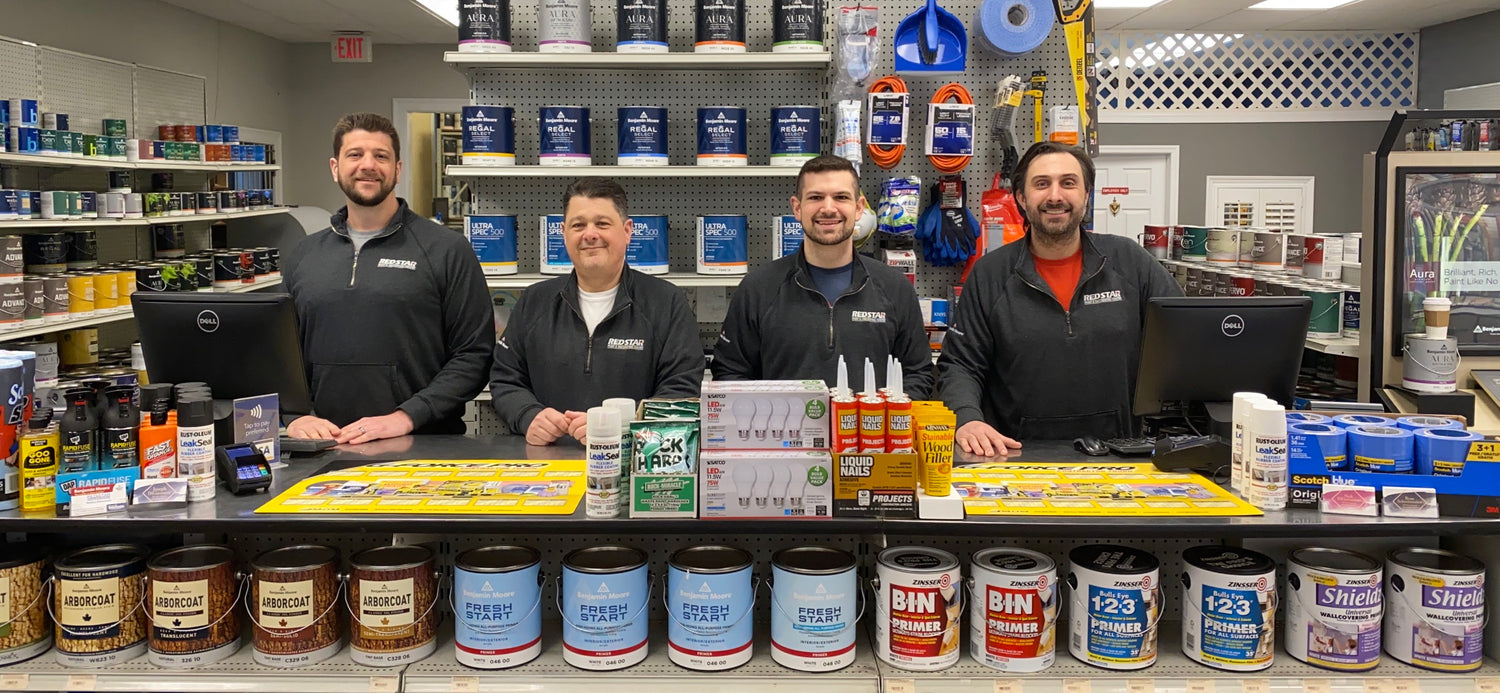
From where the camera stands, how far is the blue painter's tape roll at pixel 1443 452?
2.11m

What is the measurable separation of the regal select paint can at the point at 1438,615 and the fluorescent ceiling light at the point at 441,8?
7.68 metres

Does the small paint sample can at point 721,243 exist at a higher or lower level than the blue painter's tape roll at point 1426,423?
higher

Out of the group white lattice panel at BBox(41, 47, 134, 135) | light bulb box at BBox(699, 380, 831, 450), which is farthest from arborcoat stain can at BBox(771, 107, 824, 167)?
white lattice panel at BBox(41, 47, 134, 135)

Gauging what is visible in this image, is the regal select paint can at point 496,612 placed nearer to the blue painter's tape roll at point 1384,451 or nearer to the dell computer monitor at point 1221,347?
the dell computer monitor at point 1221,347

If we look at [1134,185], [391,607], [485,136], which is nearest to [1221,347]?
[391,607]

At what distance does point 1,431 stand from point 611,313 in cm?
155

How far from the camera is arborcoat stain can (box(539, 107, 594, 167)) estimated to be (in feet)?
13.6

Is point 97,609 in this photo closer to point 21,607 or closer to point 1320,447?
point 21,607

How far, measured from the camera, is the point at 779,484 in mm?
2055

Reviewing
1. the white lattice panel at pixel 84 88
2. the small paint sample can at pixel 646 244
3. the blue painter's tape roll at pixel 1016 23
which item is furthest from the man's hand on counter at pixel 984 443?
the white lattice panel at pixel 84 88

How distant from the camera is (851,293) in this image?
3396 mm

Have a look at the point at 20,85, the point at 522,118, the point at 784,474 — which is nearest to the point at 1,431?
the point at 784,474

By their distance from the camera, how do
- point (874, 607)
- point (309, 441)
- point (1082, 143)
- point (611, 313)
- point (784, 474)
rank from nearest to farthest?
point (784, 474) < point (874, 607) < point (309, 441) < point (611, 313) < point (1082, 143)

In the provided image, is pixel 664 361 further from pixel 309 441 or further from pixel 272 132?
pixel 272 132
